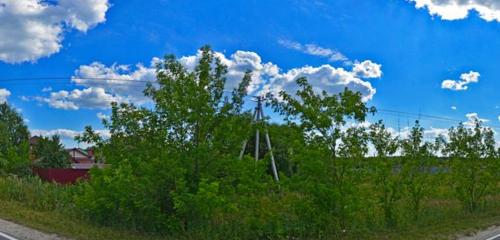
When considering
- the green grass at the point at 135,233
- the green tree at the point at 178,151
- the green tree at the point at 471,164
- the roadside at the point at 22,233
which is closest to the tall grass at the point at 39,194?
the green grass at the point at 135,233

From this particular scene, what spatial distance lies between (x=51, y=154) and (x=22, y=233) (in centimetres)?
5092

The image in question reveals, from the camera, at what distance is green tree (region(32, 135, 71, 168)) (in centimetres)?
5875

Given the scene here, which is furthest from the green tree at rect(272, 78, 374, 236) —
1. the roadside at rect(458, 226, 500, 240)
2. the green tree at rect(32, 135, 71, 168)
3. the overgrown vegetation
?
the green tree at rect(32, 135, 71, 168)

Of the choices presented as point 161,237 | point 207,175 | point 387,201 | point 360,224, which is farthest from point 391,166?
point 161,237

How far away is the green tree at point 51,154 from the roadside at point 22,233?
45.8 meters

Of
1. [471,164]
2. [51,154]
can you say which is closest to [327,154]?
[471,164]

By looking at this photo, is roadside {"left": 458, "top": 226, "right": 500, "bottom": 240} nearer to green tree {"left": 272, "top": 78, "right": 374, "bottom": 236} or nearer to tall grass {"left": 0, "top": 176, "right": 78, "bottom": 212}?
green tree {"left": 272, "top": 78, "right": 374, "bottom": 236}

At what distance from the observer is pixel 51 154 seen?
60000 mm

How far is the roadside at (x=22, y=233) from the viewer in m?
11.7

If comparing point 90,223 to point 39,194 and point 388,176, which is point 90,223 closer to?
point 39,194

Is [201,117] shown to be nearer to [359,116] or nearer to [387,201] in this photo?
[359,116]

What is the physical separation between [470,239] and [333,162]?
4285 millimetres

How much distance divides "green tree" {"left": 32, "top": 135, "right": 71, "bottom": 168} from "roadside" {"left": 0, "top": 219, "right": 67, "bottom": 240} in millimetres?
45764

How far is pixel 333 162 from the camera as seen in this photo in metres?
12.6
